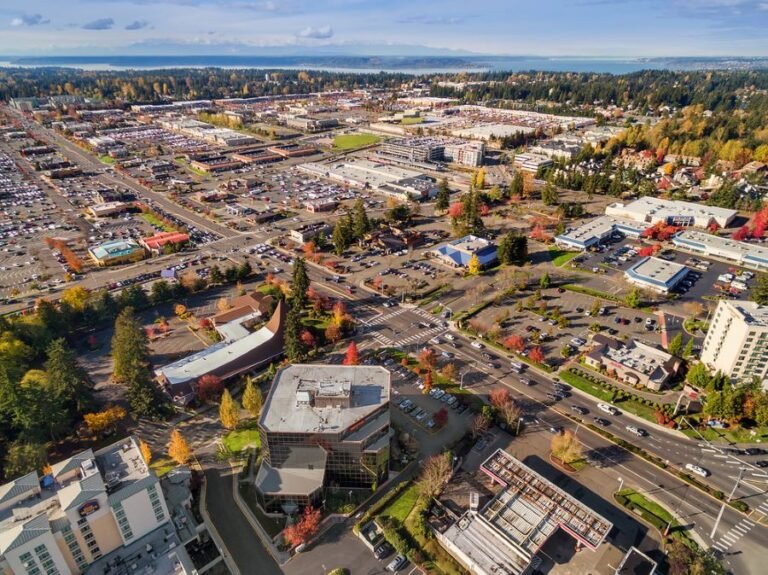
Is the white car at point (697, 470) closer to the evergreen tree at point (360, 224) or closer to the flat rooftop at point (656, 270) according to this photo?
the flat rooftop at point (656, 270)

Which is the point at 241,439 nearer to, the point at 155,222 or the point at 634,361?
the point at 634,361

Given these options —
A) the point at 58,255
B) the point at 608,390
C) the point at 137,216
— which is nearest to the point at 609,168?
the point at 608,390

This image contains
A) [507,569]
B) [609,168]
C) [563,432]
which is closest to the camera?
[507,569]

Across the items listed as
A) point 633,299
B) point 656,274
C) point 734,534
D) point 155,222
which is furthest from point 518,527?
point 155,222

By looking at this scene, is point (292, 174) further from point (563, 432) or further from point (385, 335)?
point (563, 432)

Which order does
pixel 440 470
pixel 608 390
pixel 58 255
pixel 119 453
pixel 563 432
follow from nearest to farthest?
pixel 119 453
pixel 440 470
pixel 563 432
pixel 608 390
pixel 58 255

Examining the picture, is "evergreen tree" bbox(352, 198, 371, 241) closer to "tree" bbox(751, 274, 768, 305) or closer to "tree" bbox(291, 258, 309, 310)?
"tree" bbox(291, 258, 309, 310)
